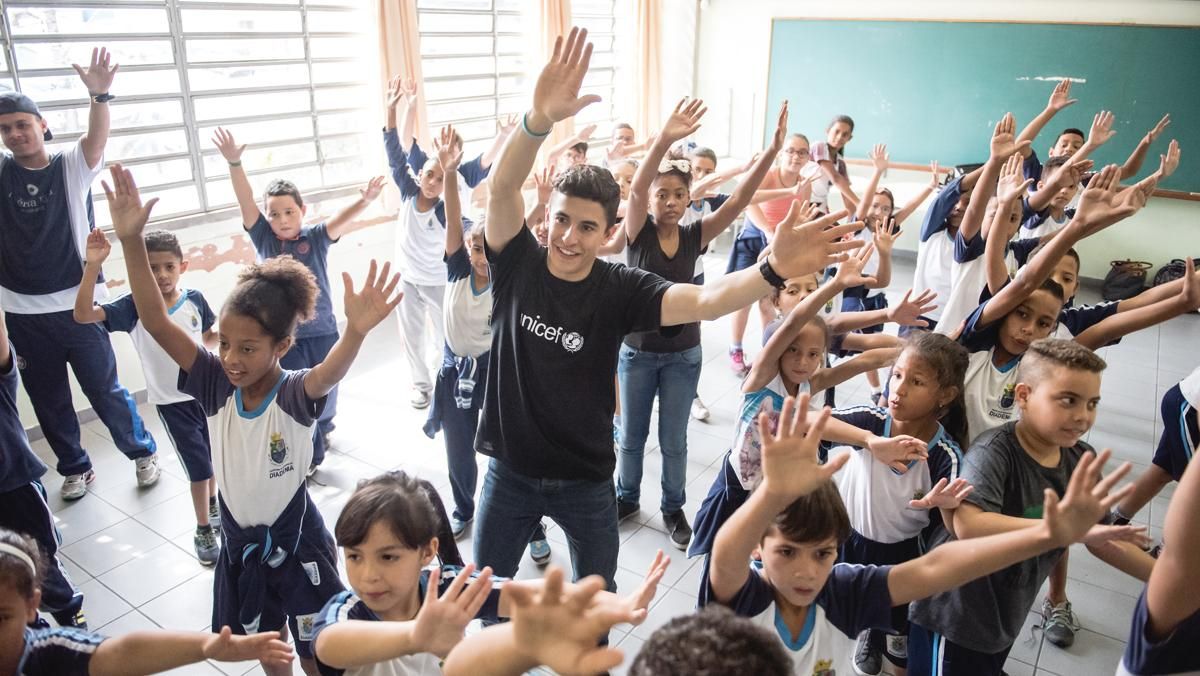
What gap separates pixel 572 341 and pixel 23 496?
176cm

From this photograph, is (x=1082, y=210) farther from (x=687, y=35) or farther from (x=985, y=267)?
(x=687, y=35)

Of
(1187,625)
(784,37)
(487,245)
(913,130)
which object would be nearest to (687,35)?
(784,37)

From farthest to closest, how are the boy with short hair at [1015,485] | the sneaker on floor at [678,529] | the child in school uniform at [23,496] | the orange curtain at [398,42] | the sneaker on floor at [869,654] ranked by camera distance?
1. the orange curtain at [398,42]
2. the sneaker on floor at [678,529]
3. the sneaker on floor at [869,654]
4. the child in school uniform at [23,496]
5. the boy with short hair at [1015,485]

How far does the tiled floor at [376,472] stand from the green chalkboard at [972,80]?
249 centimetres

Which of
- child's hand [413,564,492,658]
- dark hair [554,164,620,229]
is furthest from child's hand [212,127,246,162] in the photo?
child's hand [413,564,492,658]

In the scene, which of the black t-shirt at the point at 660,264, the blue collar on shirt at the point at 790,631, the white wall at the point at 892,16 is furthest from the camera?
the white wall at the point at 892,16

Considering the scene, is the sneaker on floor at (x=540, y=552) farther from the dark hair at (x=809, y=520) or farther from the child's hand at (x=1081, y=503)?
the child's hand at (x=1081, y=503)

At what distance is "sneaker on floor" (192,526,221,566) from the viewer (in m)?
2.98

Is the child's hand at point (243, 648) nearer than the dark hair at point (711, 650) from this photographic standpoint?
No

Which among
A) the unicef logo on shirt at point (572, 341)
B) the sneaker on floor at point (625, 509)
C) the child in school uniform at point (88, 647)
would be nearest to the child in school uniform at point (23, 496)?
the child in school uniform at point (88, 647)

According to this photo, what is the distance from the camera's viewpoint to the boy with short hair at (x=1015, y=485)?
1.75 m

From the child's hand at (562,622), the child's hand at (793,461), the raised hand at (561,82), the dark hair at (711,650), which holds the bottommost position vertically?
the child's hand at (562,622)

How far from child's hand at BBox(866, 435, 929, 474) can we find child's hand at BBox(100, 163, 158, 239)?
191 centimetres

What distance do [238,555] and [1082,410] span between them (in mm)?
2149
